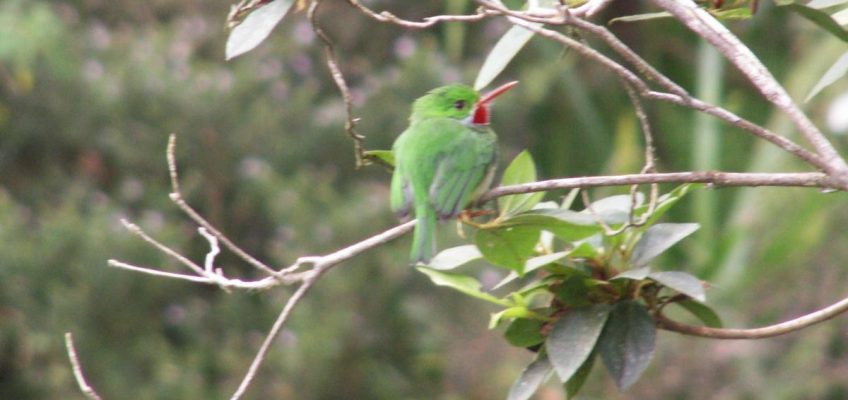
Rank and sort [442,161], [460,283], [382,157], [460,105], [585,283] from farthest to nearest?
1. [460,105]
2. [442,161]
3. [382,157]
4. [460,283]
5. [585,283]

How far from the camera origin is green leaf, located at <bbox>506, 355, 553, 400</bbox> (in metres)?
1.88

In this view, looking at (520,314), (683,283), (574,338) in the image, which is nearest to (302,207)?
(520,314)

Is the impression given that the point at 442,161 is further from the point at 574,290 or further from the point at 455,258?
the point at 574,290

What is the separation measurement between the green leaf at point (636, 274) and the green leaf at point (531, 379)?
0.62ft

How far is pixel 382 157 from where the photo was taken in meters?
2.22

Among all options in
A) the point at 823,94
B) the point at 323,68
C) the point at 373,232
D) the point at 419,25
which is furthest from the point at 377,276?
the point at 419,25

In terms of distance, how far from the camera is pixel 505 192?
1885 millimetres

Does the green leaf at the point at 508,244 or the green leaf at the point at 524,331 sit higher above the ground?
the green leaf at the point at 508,244

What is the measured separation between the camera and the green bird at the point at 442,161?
2443 mm

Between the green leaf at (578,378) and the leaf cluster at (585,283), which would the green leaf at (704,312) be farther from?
the green leaf at (578,378)

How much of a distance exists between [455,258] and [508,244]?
0.25 m

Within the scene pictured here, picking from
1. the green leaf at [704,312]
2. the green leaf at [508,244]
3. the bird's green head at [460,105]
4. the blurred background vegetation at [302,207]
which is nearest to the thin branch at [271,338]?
the green leaf at [508,244]

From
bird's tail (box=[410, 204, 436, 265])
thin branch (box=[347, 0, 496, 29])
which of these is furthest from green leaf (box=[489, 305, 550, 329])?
thin branch (box=[347, 0, 496, 29])

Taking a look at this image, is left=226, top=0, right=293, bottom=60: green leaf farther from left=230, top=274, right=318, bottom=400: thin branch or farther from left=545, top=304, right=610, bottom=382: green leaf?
left=545, top=304, right=610, bottom=382: green leaf
